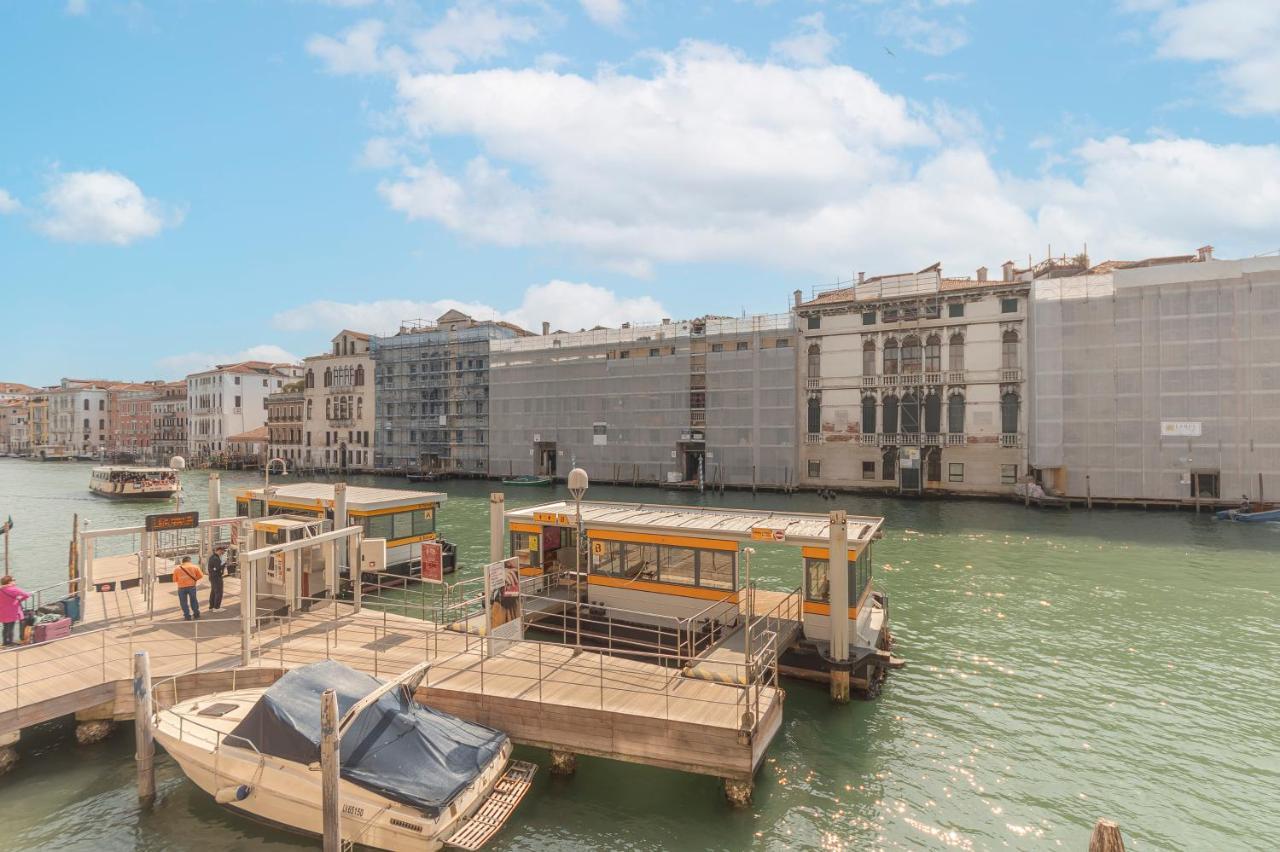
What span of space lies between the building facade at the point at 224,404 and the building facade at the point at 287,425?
36.7ft

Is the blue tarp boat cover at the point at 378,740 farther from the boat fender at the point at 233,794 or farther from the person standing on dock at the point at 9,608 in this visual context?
the person standing on dock at the point at 9,608

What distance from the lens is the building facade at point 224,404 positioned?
355ft

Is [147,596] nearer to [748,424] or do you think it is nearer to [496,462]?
[748,424]

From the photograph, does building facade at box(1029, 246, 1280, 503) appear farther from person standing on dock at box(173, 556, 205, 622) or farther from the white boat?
person standing on dock at box(173, 556, 205, 622)

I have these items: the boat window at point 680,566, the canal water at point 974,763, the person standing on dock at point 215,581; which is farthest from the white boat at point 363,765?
the boat window at point 680,566

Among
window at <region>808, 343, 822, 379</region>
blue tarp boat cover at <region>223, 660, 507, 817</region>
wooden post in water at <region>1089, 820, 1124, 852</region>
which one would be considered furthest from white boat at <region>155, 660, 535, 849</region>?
window at <region>808, 343, 822, 379</region>

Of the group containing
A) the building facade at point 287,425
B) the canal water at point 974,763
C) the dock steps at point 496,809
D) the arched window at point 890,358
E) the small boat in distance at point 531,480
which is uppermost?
the arched window at point 890,358

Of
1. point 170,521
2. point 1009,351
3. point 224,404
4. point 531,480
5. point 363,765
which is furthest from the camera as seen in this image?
point 224,404

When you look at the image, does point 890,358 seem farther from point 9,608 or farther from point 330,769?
point 9,608

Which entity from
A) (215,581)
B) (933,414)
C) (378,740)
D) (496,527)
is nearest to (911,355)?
(933,414)

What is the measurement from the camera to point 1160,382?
4909 cm

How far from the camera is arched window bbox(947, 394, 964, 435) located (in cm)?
5712

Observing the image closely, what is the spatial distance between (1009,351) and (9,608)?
63.3 metres

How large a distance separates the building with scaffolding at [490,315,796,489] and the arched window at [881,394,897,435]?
27.7 feet
